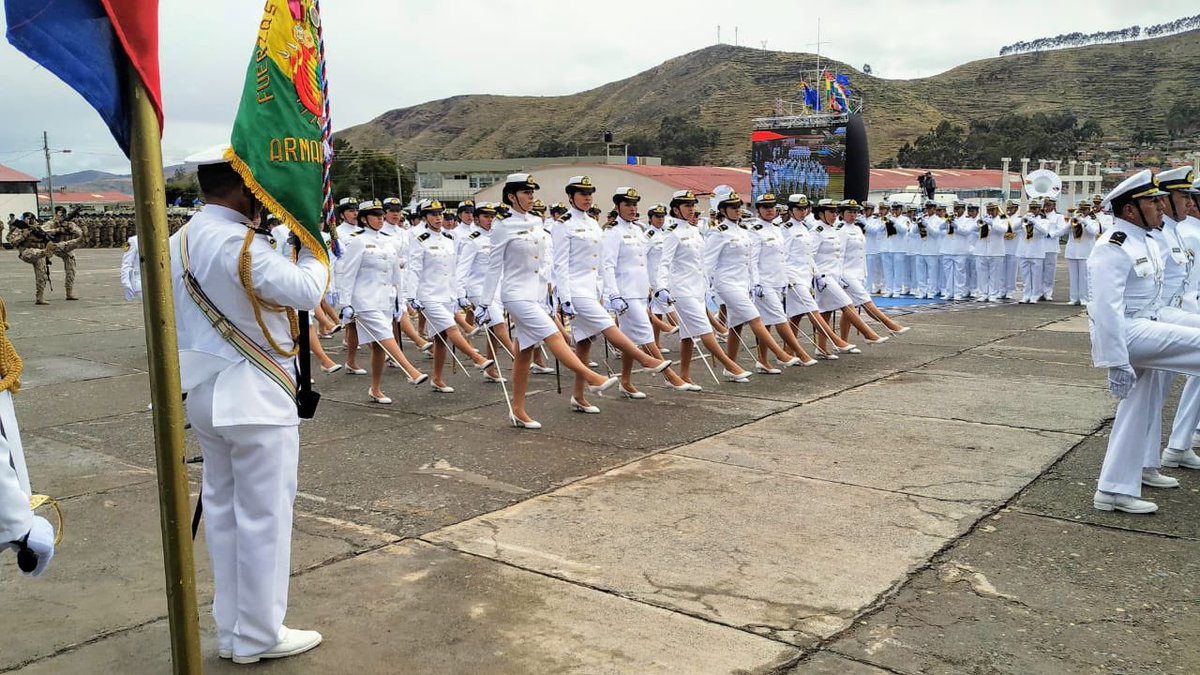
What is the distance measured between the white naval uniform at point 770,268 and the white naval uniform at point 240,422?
756cm

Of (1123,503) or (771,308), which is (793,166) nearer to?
(771,308)

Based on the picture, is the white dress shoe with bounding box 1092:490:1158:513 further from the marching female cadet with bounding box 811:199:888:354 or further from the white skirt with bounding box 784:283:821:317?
the marching female cadet with bounding box 811:199:888:354

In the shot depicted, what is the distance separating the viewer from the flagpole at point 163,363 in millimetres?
2229

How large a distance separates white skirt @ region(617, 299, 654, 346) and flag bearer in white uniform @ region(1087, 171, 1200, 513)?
440 centimetres

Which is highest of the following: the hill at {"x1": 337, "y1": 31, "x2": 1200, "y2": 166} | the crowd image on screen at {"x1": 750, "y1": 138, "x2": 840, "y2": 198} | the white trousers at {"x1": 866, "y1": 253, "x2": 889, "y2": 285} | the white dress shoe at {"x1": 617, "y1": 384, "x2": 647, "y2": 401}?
the hill at {"x1": 337, "y1": 31, "x2": 1200, "y2": 166}

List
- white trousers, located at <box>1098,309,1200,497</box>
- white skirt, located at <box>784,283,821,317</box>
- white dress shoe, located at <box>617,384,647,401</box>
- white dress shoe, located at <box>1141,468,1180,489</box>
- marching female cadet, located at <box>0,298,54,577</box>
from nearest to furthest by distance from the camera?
1. marching female cadet, located at <box>0,298,54,577</box>
2. white trousers, located at <box>1098,309,1200,497</box>
3. white dress shoe, located at <box>1141,468,1180,489</box>
4. white dress shoe, located at <box>617,384,647,401</box>
5. white skirt, located at <box>784,283,821,317</box>

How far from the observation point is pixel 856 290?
470 inches

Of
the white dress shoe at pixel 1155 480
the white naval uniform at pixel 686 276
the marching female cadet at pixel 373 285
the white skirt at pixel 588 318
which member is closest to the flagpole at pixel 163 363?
the white dress shoe at pixel 1155 480

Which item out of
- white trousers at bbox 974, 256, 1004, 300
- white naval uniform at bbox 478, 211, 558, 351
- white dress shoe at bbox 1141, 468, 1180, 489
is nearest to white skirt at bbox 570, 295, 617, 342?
white naval uniform at bbox 478, 211, 558, 351

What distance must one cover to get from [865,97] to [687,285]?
361ft

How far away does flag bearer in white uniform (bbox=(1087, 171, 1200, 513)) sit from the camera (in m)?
5.03

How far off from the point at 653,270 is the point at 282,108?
7.23m

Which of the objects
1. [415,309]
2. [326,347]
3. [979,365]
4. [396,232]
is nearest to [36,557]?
[396,232]

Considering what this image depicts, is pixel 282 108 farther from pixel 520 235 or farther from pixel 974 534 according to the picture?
pixel 520 235
